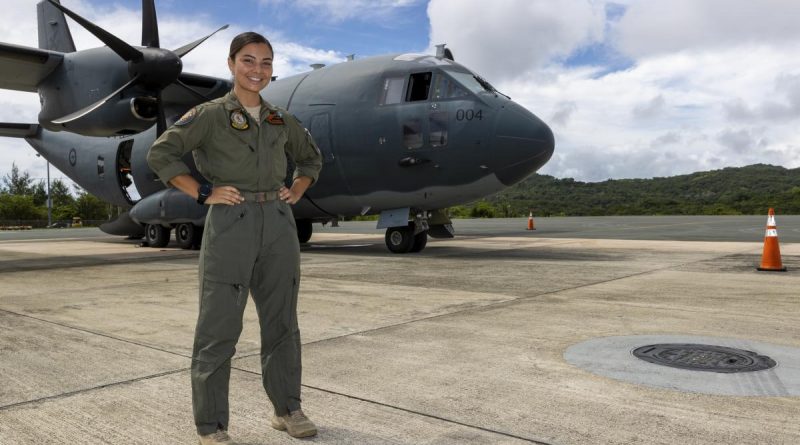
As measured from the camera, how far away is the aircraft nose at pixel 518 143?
10578 mm

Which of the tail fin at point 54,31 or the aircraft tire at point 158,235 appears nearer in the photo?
the tail fin at point 54,31

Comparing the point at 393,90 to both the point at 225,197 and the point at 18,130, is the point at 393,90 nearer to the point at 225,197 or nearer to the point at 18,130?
the point at 225,197

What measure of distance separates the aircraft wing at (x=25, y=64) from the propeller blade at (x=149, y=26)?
180 cm

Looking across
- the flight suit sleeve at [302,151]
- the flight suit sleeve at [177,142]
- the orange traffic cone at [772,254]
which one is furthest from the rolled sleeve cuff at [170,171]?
the orange traffic cone at [772,254]

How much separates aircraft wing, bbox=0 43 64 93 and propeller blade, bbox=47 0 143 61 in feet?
4.37

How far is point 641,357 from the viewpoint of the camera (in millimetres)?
4156

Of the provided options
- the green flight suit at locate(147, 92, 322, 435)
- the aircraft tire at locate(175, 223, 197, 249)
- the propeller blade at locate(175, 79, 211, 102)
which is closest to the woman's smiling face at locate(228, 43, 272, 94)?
the green flight suit at locate(147, 92, 322, 435)

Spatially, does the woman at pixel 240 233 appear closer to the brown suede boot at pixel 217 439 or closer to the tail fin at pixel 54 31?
the brown suede boot at pixel 217 439

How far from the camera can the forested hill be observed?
59444mm

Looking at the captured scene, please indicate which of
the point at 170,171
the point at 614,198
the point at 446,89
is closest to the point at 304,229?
the point at 446,89

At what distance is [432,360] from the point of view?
13.6ft

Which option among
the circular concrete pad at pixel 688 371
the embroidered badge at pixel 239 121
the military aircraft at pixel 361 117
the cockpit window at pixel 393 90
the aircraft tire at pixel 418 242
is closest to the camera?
the embroidered badge at pixel 239 121

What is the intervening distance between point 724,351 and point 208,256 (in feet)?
11.9

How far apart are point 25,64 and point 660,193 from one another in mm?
92403
